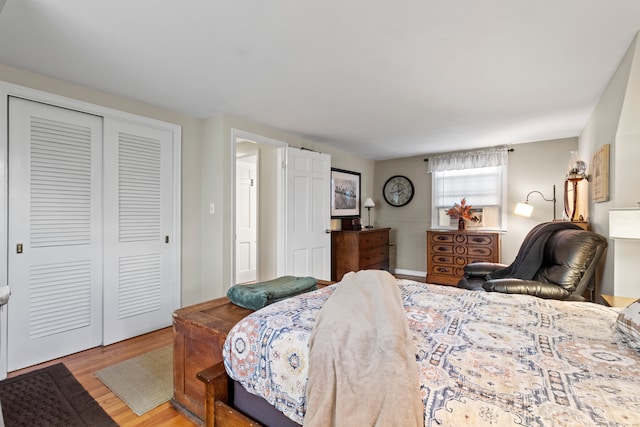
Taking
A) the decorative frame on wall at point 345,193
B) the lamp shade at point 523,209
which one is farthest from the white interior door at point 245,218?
the lamp shade at point 523,209

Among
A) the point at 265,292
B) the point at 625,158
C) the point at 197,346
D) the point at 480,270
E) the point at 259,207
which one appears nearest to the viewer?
the point at 197,346

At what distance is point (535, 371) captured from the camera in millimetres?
925

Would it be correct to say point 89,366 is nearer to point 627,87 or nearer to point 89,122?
point 89,122

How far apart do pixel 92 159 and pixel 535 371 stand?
11.1 feet

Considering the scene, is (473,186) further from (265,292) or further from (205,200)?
(265,292)

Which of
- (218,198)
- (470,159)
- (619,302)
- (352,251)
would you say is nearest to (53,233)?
(218,198)

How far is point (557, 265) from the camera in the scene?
7.97 ft

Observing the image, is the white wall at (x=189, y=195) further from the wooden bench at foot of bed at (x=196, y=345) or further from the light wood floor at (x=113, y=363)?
the wooden bench at foot of bed at (x=196, y=345)

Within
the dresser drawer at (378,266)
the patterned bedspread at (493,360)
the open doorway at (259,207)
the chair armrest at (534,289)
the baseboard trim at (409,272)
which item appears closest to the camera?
the patterned bedspread at (493,360)

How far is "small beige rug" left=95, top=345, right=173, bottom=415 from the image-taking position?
1.91m

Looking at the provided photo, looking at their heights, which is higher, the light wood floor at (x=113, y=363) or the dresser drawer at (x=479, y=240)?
the dresser drawer at (x=479, y=240)

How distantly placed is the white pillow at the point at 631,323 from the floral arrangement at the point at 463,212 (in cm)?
375

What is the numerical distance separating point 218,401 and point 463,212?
14.7 feet

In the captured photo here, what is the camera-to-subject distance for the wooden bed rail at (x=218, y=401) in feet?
4.10
